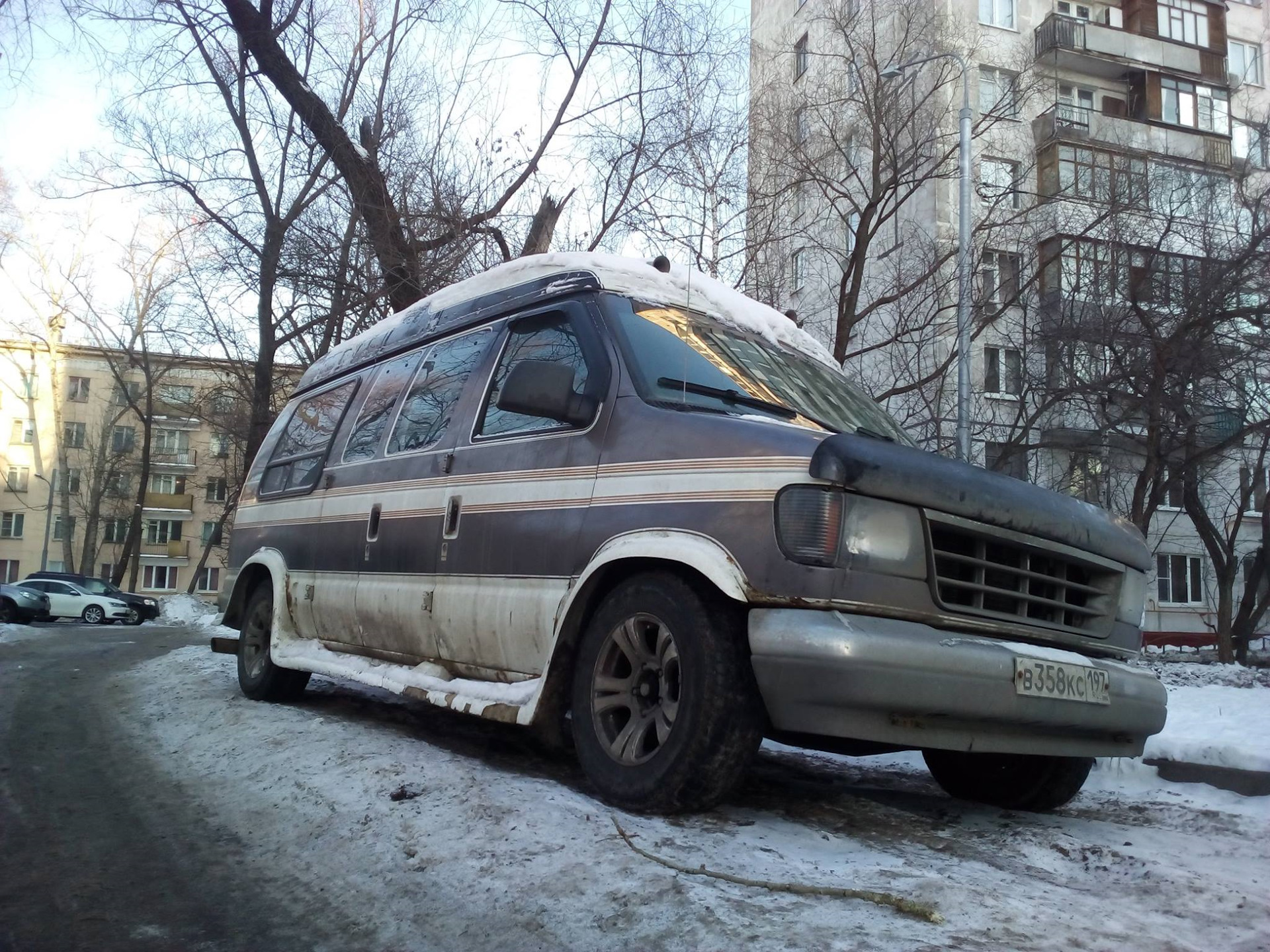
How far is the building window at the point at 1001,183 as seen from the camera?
13.6m

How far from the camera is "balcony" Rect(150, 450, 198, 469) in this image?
47.7m

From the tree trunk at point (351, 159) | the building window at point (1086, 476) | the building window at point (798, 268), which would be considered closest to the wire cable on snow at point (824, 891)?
the tree trunk at point (351, 159)

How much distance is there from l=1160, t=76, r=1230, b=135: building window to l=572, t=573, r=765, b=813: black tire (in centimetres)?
2577

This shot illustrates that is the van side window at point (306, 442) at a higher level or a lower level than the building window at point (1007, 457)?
lower

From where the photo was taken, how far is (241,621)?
22.6 feet

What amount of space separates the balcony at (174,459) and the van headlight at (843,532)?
154 ft

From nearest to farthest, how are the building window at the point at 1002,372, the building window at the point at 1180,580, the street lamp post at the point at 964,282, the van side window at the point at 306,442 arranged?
the van side window at the point at 306,442 < the street lamp post at the point at 964,282 < the building window at the point at 1002,372 < the building window at the point at 1180,580

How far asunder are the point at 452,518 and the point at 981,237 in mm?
10892

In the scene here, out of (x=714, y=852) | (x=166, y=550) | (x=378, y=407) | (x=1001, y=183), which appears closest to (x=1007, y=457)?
(x=1001, y=183)

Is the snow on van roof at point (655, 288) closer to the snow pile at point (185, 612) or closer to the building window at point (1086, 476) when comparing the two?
the building window at point (1086, 476)

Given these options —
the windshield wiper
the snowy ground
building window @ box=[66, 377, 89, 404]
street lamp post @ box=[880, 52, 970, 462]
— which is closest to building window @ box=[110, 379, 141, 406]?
building window @ box=[66, 377, 89, 404]

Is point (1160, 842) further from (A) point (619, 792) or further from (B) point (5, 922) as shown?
(B) point (5, 922)

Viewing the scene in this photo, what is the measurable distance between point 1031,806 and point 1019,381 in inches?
428

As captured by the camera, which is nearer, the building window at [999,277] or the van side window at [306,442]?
the van side window at [306,442]
